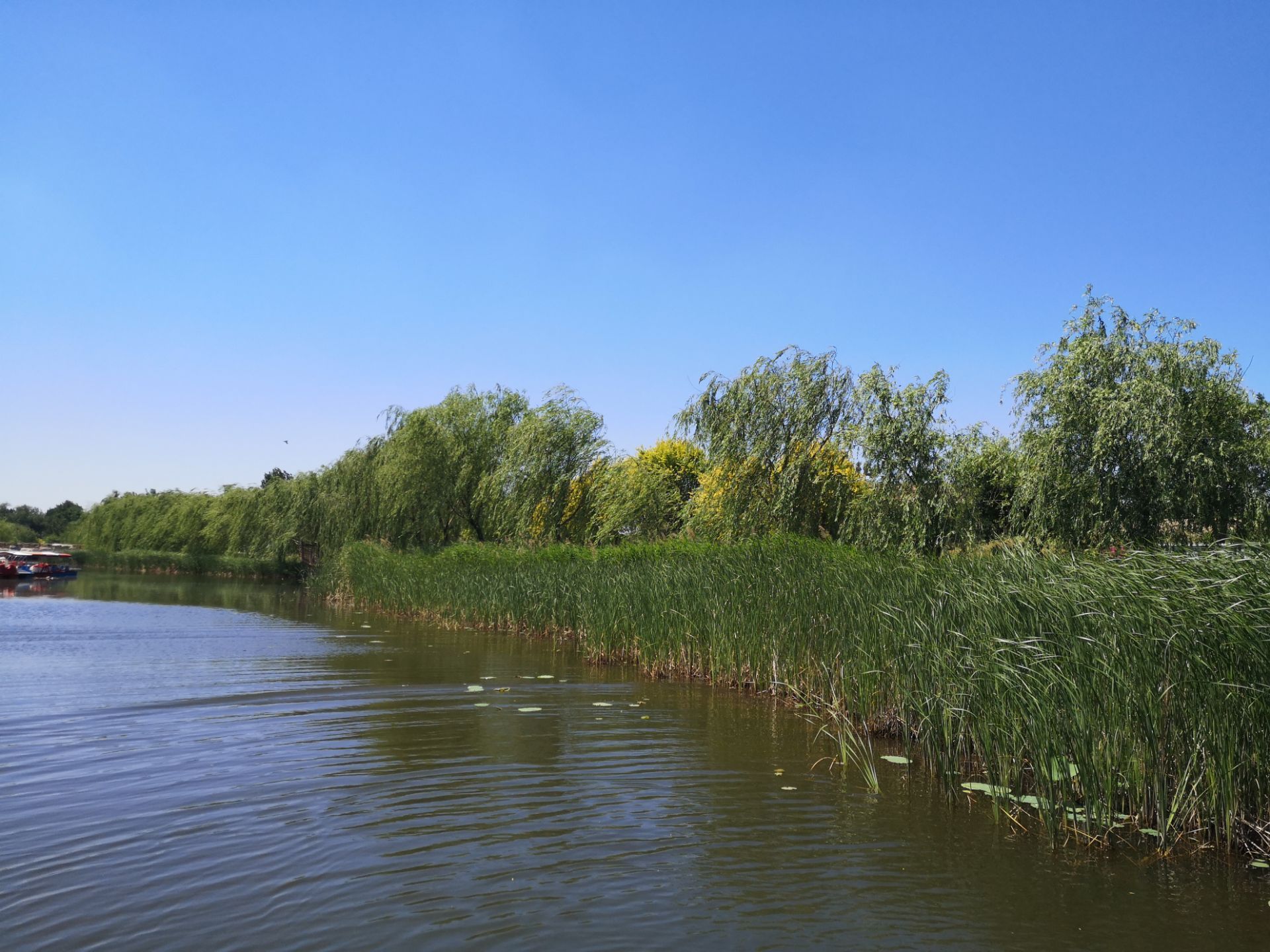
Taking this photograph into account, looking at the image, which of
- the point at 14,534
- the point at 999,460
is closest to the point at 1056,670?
the point at 999,460

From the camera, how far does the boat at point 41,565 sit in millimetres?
43200

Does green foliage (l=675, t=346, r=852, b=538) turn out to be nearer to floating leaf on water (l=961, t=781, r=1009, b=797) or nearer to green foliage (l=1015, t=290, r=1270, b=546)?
green foliage (l=1015, t=290, r=1270, b=546)

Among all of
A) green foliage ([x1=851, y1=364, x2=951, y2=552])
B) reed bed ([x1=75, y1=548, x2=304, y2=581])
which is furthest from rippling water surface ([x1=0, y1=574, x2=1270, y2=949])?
reed bed ([x1=75, y1=548, x2=304, y2=581])

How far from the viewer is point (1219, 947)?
440 cm

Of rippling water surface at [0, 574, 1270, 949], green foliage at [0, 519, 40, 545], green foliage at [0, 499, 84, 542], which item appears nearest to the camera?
rippling water surface at [0, 574, 1270, 949]

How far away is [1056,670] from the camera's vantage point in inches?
231

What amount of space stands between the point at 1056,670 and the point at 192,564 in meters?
55.3

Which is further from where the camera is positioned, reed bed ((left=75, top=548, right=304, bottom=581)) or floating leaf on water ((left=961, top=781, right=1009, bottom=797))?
reed bed ((left=75, top=548, right=304, bottom=581))

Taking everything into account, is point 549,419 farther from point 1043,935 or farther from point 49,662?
point 1043,935

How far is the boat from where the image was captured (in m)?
43.2

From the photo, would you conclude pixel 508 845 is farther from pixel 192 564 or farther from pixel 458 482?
pixel 192 564

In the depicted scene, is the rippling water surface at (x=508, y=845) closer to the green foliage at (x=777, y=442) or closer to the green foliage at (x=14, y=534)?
the green foliage at (x=777, y=442)

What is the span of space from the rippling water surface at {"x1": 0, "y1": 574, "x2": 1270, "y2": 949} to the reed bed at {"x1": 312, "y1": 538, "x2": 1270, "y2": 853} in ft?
1.40

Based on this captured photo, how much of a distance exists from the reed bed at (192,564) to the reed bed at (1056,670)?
36.6 metres
